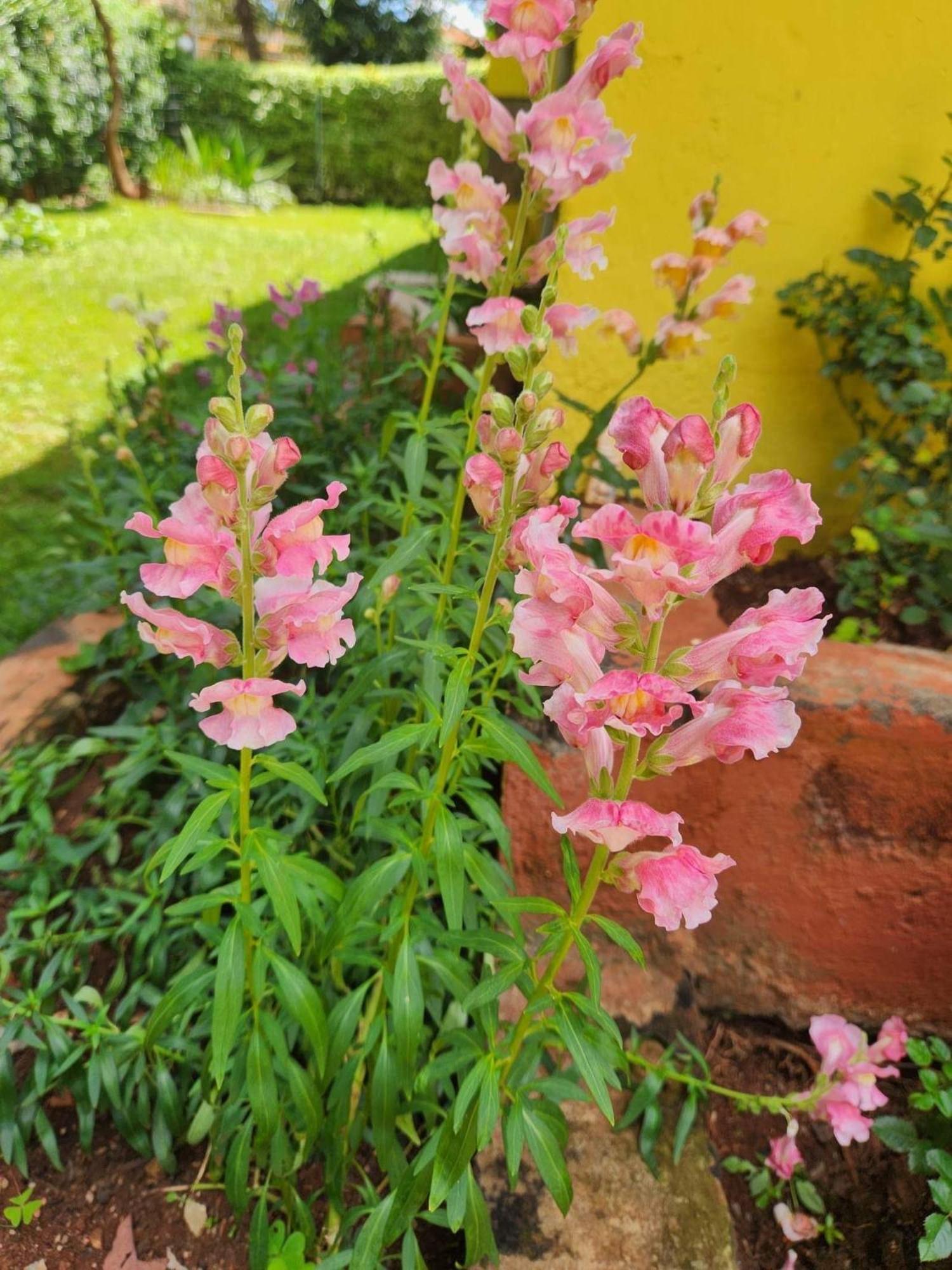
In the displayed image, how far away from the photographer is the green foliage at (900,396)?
2979 mm

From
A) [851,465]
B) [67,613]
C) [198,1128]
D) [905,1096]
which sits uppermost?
[851,465]

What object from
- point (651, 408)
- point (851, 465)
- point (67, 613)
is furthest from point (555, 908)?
point (851, 465)

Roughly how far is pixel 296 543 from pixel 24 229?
226 inches

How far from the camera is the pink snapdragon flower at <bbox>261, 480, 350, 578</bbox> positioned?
1.25 m

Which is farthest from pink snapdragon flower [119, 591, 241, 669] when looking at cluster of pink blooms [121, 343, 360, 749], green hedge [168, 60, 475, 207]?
green hedge [168, 60, 475, 207]

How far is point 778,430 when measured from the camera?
3.46 m


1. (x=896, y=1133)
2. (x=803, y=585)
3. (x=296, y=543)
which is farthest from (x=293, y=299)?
(x=896, y=1133)

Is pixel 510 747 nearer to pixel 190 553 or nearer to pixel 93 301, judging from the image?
pixel 190 553

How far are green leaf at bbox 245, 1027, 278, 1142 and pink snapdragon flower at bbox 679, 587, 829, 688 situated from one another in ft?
4.01

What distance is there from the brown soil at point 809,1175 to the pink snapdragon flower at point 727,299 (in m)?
2.24

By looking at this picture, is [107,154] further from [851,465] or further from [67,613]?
[851,465]

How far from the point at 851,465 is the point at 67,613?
10.8 ft

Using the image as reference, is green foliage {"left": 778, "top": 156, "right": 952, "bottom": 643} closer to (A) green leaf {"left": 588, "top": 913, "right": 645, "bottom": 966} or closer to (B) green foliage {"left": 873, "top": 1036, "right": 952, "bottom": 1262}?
(B) green foliage {"left": 873, "top": 1036, "right": 952, "bottom": 1262}

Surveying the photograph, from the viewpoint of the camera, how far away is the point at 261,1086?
1699 millimetres
